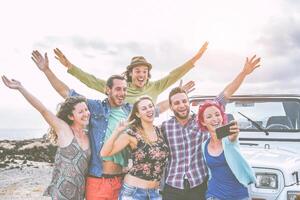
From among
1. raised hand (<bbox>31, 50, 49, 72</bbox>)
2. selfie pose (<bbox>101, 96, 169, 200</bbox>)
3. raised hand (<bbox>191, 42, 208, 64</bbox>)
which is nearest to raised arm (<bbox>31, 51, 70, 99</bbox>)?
raised hand (<bbox>31, 50, 49, 72</bbox>)

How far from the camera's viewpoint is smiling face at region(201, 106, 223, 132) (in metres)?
4.77

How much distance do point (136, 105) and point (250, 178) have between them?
4.19ft

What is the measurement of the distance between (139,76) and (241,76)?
114cm

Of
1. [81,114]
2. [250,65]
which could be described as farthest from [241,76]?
[81,114]

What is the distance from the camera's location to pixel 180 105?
5.10 metres

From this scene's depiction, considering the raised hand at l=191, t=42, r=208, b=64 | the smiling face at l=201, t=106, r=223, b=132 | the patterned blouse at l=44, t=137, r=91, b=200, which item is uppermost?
the raised hand at l=191, t=42, r=208, b=64

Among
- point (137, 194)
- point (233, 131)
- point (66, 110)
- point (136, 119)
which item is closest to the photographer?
point (233, 131)

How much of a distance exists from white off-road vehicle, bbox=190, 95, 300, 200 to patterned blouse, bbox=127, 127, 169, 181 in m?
1.10

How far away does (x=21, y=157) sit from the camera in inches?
926

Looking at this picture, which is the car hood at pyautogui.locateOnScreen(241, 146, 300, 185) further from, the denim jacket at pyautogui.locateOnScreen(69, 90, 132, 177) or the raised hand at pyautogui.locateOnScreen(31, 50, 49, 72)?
the raised hand at pyautogui.locateOnScreen(31, 50, 49, 72)

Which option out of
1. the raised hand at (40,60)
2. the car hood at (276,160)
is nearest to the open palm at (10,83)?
the raised hand at (40,60)

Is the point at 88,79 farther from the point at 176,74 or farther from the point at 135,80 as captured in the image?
the point at 176,74

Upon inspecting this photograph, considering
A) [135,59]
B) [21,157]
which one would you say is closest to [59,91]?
[135,59]

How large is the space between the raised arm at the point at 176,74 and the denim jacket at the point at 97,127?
80 centimetres
